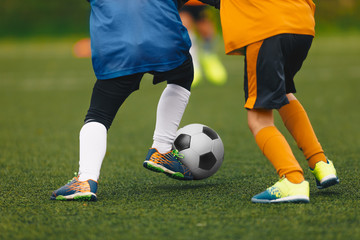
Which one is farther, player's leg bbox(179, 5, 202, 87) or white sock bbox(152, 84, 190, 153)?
player's leg bbox(179, 5, 202, 87)

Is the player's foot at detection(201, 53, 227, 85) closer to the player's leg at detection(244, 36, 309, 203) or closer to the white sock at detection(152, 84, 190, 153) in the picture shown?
the white sock at detection(152, 84, 190, 153)

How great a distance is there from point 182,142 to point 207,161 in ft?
0.67

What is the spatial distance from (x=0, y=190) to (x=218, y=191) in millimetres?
1276

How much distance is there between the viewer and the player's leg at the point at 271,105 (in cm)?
293

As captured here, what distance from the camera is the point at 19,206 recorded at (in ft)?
9.90

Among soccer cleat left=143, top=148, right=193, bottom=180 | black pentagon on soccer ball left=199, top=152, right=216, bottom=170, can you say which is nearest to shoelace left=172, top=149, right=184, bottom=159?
soccer cleat left=143, top=148, right=193, bottom=180

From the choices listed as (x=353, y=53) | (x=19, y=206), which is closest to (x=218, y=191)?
(x=19, y=206)

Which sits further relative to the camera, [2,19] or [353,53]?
[2,19]

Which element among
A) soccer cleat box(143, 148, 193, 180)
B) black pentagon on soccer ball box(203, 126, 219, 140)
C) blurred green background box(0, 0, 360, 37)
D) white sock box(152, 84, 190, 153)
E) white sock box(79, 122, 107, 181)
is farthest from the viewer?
blurred green background box(0, 0, 360, 37)

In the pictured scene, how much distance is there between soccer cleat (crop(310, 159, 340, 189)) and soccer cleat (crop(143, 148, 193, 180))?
2.63ft

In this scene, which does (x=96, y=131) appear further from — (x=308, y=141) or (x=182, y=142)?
(x=308, y=141)

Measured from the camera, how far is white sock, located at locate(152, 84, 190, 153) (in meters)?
3.59

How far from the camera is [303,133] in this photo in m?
3.29

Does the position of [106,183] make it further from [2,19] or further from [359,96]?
[2,19]
